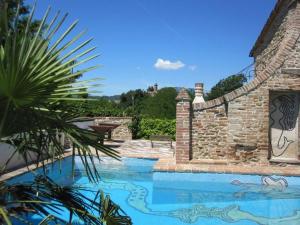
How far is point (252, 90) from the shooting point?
38.8 ft

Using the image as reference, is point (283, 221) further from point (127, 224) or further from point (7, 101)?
point (7, 101)

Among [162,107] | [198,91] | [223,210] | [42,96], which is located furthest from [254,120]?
→ [162,107]

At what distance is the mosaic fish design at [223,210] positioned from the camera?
8109mm

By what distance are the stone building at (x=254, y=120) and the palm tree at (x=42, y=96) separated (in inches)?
338

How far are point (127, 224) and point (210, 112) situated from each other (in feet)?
29.9

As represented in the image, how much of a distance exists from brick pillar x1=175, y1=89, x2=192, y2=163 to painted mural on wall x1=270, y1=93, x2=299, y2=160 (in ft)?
8.70

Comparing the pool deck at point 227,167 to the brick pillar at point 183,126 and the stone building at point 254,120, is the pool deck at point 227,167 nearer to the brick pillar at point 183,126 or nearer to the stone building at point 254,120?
the stone building at point 254,120

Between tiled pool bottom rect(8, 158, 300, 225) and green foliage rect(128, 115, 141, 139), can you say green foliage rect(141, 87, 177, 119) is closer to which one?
green foliage rect(128, 115, 141, 139)

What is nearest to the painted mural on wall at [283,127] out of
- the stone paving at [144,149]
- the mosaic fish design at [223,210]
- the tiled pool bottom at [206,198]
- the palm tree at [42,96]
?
the tiled pool bottom at [206,198]

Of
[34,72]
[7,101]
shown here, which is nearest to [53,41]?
[34,72]

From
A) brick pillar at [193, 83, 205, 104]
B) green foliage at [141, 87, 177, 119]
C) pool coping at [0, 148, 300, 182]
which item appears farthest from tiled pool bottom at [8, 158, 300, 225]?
green foliage at [141, 87, 177, 119]

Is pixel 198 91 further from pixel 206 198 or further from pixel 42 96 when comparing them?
pixel 42 96

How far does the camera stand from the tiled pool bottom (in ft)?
27.0

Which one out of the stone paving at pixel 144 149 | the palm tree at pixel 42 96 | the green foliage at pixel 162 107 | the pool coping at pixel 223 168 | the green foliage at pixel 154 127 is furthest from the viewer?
the green foliage at pixel 162 107
